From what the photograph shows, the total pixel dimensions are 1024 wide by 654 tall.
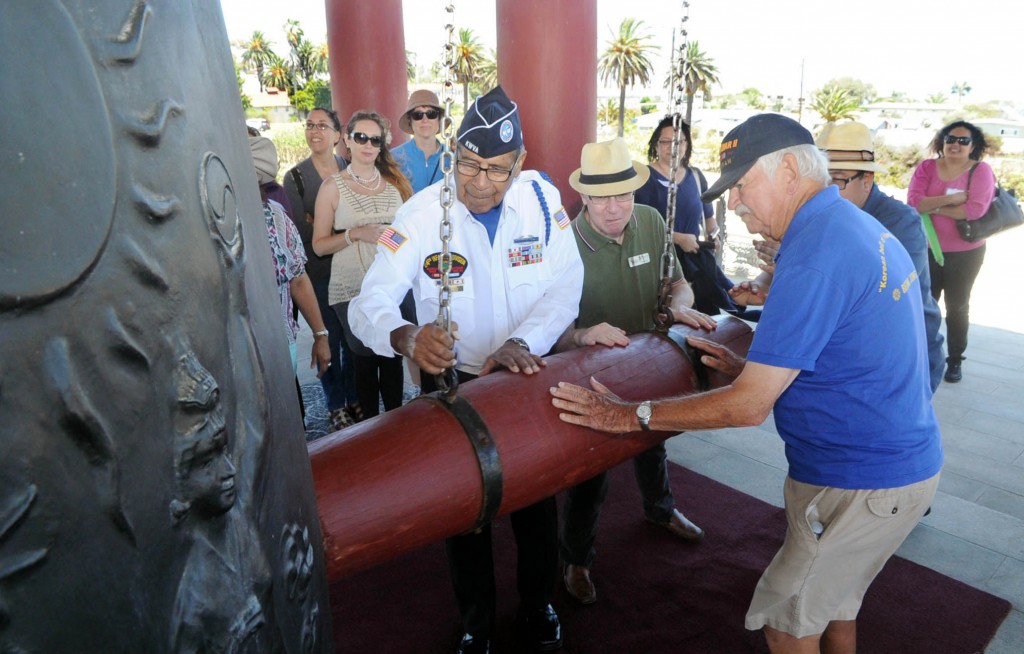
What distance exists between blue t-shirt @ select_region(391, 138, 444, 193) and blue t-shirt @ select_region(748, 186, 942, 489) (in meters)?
3.19

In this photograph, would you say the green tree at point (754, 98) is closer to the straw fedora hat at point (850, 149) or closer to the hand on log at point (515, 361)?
the straw fedora hat at point (850, 149)

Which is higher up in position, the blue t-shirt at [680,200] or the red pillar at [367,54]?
the red pillar at [367,54]

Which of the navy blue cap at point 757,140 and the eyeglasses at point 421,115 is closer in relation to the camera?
the navy blue cap at point 757,140

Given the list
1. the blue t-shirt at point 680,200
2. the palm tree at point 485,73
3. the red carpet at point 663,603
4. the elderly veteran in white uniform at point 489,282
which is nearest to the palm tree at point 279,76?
the palm tree at point 485,73

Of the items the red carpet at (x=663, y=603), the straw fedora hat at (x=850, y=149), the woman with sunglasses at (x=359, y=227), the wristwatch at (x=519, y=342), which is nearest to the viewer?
the wristwatch at (x=519, y=342)

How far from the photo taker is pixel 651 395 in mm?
2074

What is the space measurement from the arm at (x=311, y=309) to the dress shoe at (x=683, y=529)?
1769 millimetres

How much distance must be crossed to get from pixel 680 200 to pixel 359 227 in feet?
6.86

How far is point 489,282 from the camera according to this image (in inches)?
94.2

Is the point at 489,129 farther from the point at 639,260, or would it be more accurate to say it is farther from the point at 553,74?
the point at 553,74

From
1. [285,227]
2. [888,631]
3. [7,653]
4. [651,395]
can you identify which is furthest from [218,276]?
[888,631]

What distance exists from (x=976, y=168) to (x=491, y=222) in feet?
12.8

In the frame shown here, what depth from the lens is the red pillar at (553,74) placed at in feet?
14.1

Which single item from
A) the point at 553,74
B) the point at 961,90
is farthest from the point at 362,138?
the point at 961,90
